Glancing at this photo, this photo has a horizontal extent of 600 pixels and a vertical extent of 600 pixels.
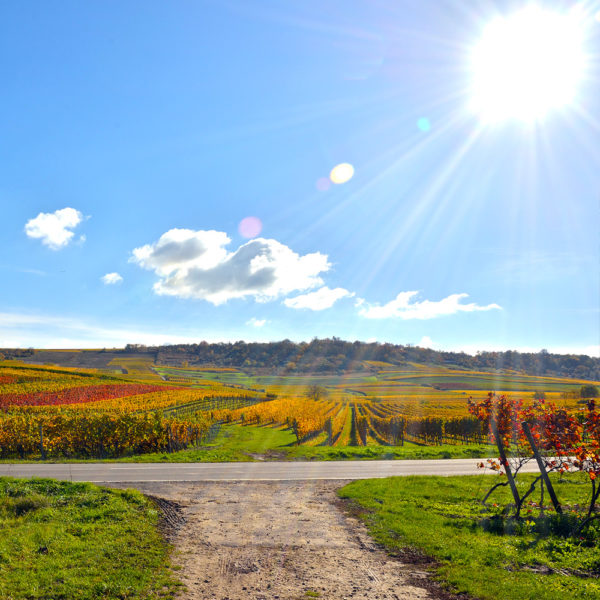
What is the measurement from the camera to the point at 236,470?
71.7ft

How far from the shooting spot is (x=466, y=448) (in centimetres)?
3017

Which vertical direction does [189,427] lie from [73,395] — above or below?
above

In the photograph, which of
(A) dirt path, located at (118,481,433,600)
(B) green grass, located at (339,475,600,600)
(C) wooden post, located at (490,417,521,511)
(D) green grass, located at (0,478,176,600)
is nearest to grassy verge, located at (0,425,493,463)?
(A) dirt path, located at (118,481,433,600)

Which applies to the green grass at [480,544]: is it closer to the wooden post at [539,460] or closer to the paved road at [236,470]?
the wooden post at [539,460]

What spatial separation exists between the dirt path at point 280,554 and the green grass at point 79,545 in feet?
2.80

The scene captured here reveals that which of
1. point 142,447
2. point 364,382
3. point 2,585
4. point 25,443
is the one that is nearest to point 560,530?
point 2,585

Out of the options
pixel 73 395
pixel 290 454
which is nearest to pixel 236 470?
pixel 290 454

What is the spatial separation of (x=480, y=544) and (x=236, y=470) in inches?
556

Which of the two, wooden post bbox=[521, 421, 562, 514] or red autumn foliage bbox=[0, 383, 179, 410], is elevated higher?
wooden post bbox=[521, 421, 562, 514]

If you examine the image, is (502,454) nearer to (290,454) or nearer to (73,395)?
(290,454)

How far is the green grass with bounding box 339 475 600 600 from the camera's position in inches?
330

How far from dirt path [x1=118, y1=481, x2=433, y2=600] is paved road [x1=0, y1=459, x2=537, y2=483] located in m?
4.45

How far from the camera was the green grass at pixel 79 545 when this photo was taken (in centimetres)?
799

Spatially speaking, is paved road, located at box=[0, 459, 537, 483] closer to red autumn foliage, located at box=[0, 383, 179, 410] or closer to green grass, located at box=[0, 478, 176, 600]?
green grass, located at box=[0, 478, 176, 600]
